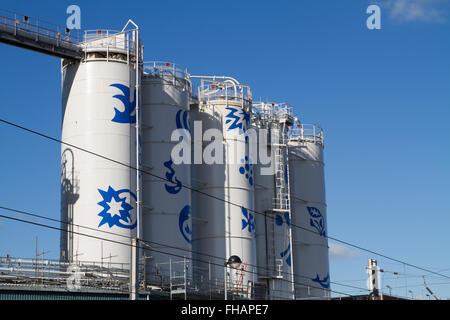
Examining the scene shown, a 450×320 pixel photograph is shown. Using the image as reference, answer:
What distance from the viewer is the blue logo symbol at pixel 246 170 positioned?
51.0 metres

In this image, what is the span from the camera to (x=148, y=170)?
45.2 meters

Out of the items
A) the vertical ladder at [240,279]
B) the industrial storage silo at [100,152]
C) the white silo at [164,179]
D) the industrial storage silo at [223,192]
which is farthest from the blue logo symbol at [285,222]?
the industrial storage silo at [100,152]

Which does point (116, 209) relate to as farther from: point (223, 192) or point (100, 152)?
point (223, 192)

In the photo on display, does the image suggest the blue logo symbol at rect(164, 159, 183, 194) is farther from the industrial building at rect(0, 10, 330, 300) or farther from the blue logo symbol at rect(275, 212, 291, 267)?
the blue logo symbol at rect(275, 212, 291, 267)

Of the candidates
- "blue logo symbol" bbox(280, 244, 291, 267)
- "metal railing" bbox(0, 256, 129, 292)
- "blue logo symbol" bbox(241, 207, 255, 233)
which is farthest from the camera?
"blue logo symbol" bbox(280, 244, 291, 267)

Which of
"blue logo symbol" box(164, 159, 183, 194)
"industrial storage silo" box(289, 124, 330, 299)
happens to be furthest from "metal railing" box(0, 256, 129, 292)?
"industrial storage silo" box(289, 124, 330, 299)

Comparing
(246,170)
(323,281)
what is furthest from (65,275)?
(323,281)

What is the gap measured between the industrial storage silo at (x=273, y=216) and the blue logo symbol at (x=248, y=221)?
2412mm

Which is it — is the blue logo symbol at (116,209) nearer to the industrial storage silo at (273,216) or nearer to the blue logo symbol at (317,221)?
the industrial storage silo at (273,216)

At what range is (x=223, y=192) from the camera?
5019 centimetres

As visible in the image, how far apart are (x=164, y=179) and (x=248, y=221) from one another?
7885mm

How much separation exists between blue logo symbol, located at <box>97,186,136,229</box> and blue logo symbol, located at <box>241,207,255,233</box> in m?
10.1

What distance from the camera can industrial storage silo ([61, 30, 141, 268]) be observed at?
136 ft
